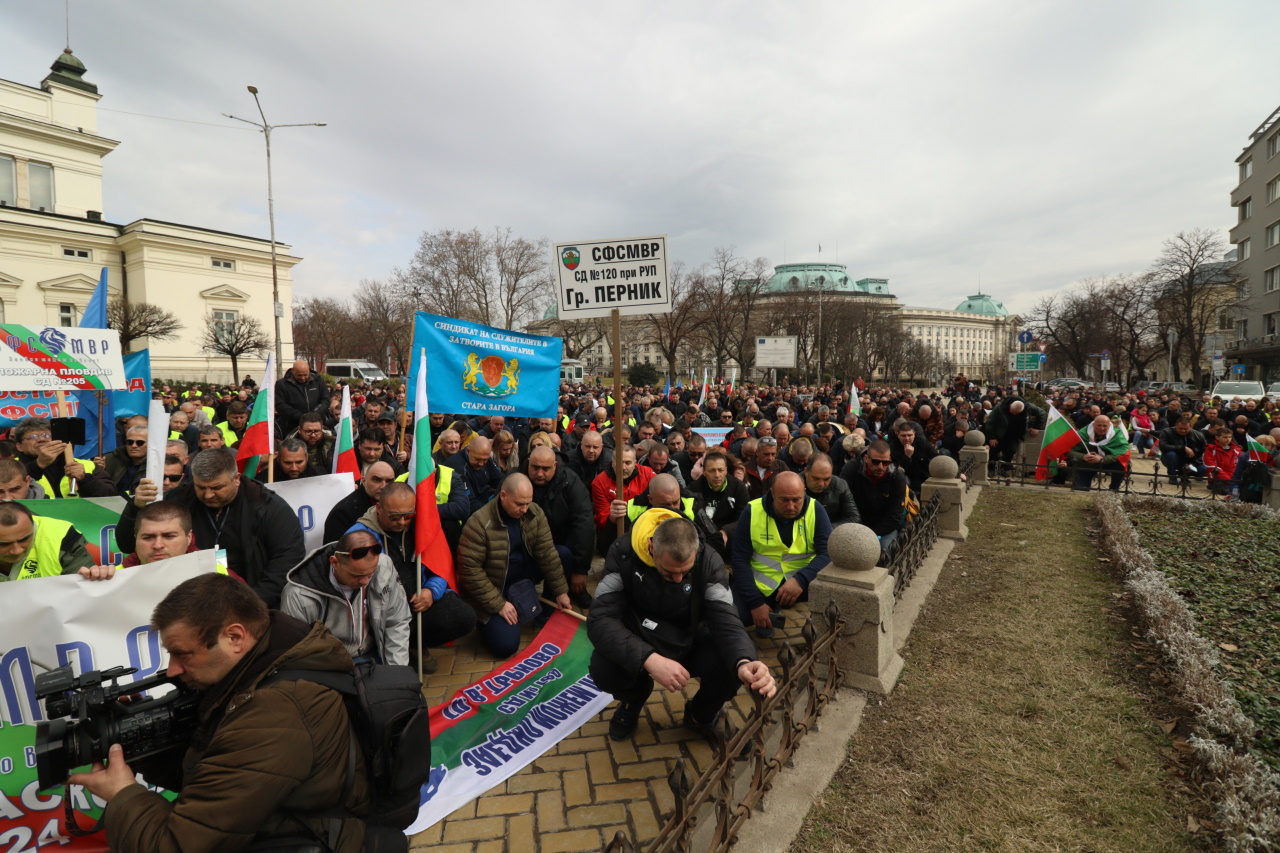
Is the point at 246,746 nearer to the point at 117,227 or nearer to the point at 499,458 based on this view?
the point at 499,458

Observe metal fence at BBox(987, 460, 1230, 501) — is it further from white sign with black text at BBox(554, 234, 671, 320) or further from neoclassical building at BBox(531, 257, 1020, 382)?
neoclassical building at BBox(531, 257, 1020, 382)

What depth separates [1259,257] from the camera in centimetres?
4519

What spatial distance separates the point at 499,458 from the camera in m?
7.58

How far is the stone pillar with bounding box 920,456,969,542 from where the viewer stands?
7781mm

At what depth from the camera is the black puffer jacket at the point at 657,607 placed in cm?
338

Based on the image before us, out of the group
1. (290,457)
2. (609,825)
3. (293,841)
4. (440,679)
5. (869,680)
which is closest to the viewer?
(293,841)

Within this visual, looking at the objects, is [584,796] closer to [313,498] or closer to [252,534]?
[252,534]

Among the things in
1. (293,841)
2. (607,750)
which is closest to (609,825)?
(607,750)

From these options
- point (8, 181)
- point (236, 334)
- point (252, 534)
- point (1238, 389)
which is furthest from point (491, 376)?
point (8, 181)

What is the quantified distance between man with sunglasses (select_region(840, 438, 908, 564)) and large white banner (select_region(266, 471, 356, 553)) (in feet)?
16.0

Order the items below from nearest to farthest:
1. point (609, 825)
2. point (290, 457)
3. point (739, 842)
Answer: point (739, 842), point (609, 825), point (290, 457)

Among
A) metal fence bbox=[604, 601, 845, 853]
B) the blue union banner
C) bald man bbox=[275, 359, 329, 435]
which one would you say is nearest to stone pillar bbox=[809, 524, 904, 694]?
metal fence bbox=[604, 601, 845, 853]

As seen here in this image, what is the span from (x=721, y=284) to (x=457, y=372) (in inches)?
1771

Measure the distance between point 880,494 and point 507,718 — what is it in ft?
13.7
